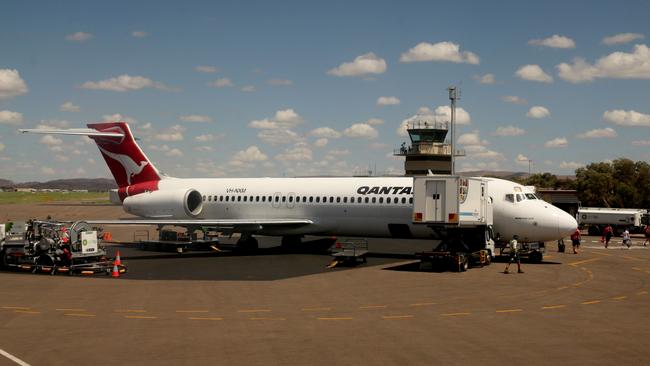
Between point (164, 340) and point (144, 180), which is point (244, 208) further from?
point (164, 340)

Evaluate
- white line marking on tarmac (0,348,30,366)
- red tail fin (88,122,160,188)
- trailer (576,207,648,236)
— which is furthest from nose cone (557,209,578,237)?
trailer (576,207,648,236)

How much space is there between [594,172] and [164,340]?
81385mm

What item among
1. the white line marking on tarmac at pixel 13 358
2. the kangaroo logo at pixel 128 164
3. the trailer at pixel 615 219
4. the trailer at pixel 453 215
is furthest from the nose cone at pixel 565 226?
the trailer at pixel 615 219

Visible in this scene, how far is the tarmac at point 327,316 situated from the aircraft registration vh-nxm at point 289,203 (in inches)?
127

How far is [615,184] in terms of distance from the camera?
86312mm

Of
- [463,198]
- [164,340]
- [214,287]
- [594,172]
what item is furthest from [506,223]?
[594,172]

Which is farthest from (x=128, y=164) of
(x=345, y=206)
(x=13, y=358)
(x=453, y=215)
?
(x=13, y=358)

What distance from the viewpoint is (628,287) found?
81.5 ft

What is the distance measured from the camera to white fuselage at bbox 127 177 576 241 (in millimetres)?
32656

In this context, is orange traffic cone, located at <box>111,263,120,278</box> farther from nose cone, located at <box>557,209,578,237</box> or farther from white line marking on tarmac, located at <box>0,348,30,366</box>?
nose cone, located at <box>557,209,578,237</box>

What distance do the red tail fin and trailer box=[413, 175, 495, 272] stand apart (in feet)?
69.1

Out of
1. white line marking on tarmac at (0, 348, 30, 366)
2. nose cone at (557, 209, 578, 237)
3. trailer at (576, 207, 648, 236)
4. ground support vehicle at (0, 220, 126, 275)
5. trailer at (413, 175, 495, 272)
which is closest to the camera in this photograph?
white line marking on tarmac at (0, 348, 30, 366)

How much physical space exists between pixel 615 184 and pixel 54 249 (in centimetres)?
7537

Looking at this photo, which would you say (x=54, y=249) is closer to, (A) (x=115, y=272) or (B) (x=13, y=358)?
(A) (x=115, y=272)
